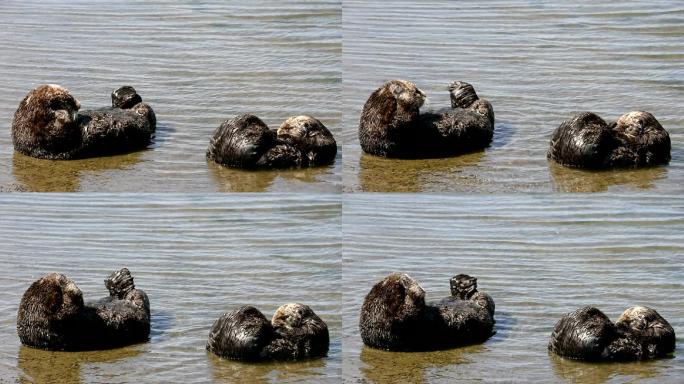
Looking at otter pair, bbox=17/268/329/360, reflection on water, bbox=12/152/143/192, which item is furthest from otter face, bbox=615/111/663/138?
reflection on water, bbox=12/152/143/192

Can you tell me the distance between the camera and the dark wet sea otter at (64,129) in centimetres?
1473

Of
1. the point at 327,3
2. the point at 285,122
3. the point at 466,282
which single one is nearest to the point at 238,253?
the point at 285,122

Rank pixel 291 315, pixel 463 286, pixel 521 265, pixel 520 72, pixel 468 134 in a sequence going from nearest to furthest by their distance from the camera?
1. pixel 291 315
2. pixel 463 286
3. pixel 521 265
4. pixel 468 134
5. pixel 520 72

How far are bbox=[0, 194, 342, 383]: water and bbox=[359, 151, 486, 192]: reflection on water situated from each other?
0.55m

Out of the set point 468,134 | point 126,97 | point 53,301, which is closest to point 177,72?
point 126,97

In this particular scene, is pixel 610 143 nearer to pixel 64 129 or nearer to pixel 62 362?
pixel 64 129

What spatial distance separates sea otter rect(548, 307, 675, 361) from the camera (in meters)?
11.6

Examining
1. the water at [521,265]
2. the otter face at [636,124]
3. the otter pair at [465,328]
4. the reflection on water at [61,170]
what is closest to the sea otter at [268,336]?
the water at [521,265]

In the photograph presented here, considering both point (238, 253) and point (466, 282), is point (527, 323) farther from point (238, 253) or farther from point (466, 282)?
point (238, 253)

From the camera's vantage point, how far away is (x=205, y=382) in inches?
446

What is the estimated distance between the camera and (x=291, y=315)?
11906mm

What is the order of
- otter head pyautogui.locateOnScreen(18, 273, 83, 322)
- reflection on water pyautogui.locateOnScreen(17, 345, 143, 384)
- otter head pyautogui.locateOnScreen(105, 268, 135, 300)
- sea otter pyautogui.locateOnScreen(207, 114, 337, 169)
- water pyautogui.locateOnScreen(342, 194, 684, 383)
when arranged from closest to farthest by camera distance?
reflection on water pyautogui.locateOnScreen(17, 345, 143, 384)
water pyautogui.locateOnScreen(342, 194, 684, 383)
otter head pyautogui.locateOnScreen(18, 273, 83, 322)
otter head pyautogui.locateOnScreen(105, 268, 135, 300)
sea otter pyautogui.locateOnScreen(207, 114, 337, 169)

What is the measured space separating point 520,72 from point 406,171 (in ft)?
11.7

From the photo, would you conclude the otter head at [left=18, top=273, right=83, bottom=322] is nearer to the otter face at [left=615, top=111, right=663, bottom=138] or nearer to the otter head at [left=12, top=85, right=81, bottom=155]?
the otter head at [left=12, top=85, right=81, bottom=155]
